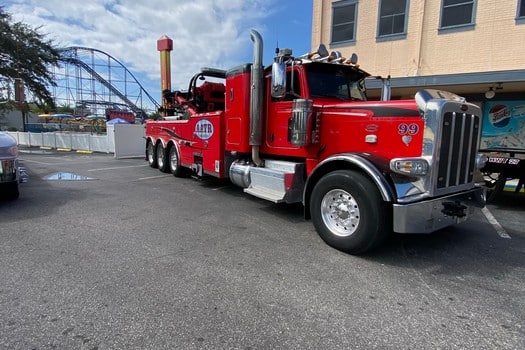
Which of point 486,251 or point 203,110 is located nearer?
point 486,251

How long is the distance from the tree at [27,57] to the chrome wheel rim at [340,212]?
77.5 feet

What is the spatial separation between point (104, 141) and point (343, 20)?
46.7 ft

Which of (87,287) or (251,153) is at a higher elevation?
(251,153)

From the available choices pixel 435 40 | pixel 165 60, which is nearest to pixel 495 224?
pixel 435 40

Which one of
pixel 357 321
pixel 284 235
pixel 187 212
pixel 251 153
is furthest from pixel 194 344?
pixel 251 153

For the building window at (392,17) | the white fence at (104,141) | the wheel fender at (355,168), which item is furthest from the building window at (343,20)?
the white fence at (104,141)

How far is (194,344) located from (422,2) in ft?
42.4

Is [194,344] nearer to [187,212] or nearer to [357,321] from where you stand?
[357,321]

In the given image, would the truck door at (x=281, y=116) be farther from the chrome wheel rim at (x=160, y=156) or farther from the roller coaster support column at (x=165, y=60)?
the roller coaster support column at (x=165, y=60)

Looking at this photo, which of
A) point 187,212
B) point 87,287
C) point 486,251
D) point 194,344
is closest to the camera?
point 194,344

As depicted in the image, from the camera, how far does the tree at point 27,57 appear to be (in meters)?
20.2

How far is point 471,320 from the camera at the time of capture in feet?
9.43

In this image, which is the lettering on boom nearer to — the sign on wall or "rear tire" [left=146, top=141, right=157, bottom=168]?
"rear tire" [left=146, top=141, right=157, bottom=168]

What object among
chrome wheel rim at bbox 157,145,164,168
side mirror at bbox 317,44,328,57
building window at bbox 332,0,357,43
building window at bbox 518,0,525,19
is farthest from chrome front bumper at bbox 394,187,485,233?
building window at bbox 332,0,357,43
